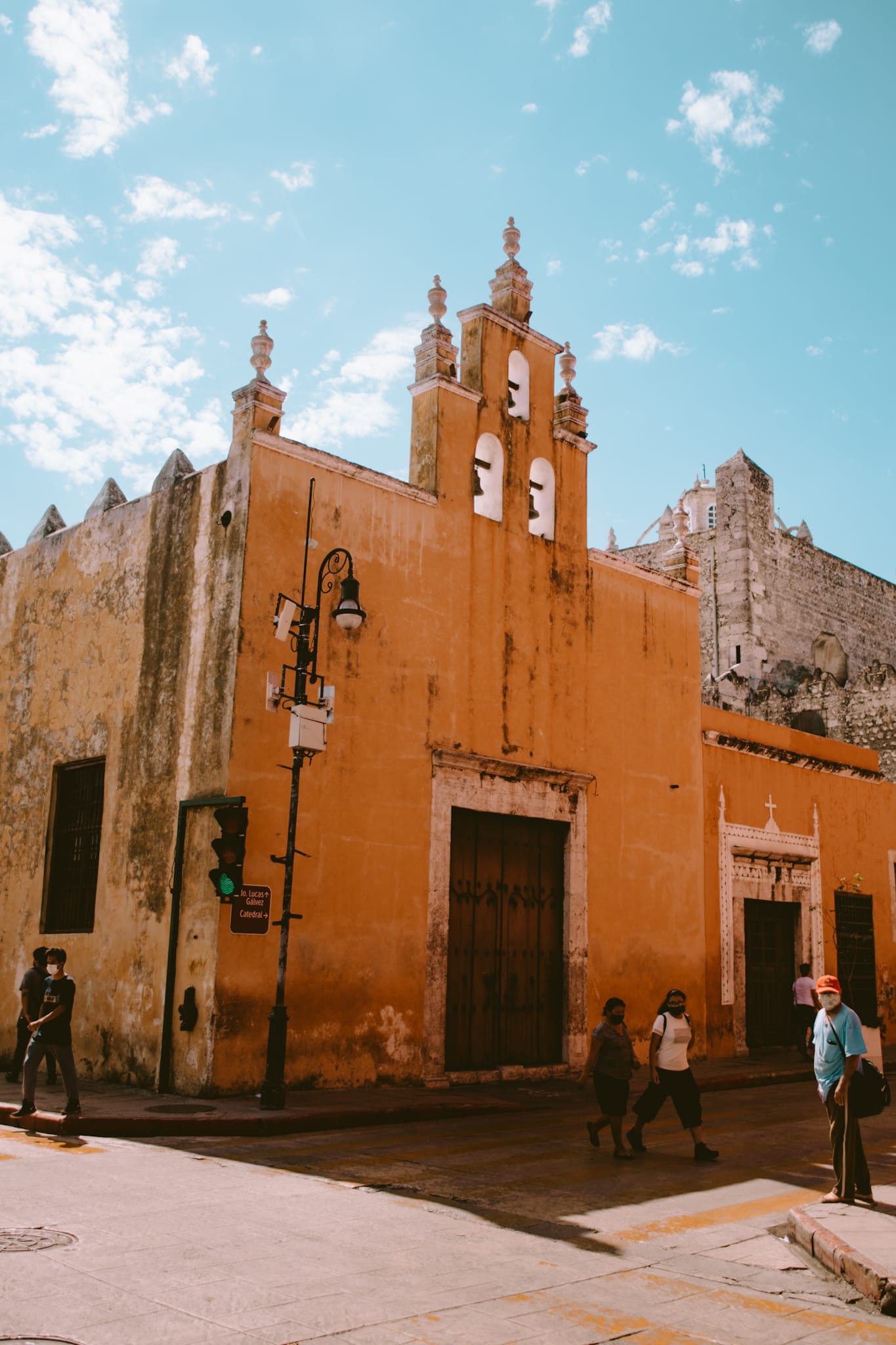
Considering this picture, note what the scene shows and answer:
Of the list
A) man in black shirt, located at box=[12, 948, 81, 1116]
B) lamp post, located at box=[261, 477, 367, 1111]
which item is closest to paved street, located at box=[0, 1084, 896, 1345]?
man in black shirt, located at box=[12, 948, 81, 1116]

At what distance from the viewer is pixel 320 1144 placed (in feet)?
30.3

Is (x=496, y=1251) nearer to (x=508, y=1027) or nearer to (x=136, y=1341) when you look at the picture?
(x=136, y=1341)

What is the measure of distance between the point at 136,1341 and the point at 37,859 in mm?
10922

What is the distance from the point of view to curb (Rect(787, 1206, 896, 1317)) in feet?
17.6

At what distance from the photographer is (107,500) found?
15.1 metres

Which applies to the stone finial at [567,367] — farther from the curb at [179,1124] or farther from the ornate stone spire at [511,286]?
the curb at [179,1124]

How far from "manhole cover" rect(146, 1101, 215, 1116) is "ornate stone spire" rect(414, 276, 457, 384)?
907 cm

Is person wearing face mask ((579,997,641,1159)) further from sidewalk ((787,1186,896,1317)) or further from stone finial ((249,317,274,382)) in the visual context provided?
stone finial ((249,317,274,382))

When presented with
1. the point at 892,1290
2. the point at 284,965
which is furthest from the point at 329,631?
the point at 892,1290

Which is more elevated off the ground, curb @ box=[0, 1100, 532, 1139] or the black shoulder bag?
the black shoulder bag

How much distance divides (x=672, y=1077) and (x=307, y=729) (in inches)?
180

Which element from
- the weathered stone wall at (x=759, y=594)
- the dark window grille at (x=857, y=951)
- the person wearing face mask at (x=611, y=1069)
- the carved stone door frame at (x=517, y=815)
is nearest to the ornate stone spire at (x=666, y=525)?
the weathered stone wall at (x=759, y=594)

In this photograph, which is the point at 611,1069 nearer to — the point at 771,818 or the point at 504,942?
the point at 504,942

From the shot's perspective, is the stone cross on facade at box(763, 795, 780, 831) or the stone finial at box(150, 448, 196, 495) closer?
the stone finial at box(150, 448, 196, 495)
